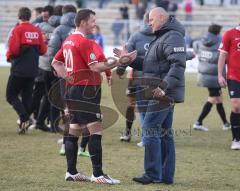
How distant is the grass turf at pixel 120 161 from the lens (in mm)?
8219

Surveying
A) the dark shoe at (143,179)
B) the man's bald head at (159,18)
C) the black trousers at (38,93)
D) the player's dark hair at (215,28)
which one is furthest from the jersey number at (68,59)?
the player's dark hair at (215,28)

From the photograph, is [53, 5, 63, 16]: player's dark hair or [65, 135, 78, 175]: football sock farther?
[53, 5, 63, 16]: player's dark hair

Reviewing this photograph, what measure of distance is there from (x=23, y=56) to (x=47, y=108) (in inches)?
44.6

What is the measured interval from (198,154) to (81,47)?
11.1 feet

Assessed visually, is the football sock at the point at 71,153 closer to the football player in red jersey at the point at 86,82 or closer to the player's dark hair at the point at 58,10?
the football player in red jersey at the point at 86,82

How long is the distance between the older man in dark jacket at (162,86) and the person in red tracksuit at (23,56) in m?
4.28

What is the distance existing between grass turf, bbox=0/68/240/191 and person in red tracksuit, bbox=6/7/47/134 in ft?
1.80

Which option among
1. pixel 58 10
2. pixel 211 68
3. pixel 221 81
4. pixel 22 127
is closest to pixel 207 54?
pixel 211 68

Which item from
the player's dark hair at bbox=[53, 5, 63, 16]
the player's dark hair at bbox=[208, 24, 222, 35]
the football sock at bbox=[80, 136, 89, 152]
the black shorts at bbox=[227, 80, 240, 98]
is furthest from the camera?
the player's dark hair at bbox=[208, 24, 222, 35]

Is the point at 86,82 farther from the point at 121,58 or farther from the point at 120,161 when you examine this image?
the point at 120,161

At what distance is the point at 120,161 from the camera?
9.98 metres

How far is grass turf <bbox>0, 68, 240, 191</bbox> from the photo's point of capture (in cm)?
822

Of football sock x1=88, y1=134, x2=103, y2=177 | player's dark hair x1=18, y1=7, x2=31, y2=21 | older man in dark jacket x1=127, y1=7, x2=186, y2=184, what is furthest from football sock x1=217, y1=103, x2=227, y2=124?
football sock x1=88, y1=134, x2=103, y2=177

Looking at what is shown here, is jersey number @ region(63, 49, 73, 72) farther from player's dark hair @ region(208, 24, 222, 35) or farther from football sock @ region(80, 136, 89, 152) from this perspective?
player's dark hair @ region(208, 24, 222, 35)
